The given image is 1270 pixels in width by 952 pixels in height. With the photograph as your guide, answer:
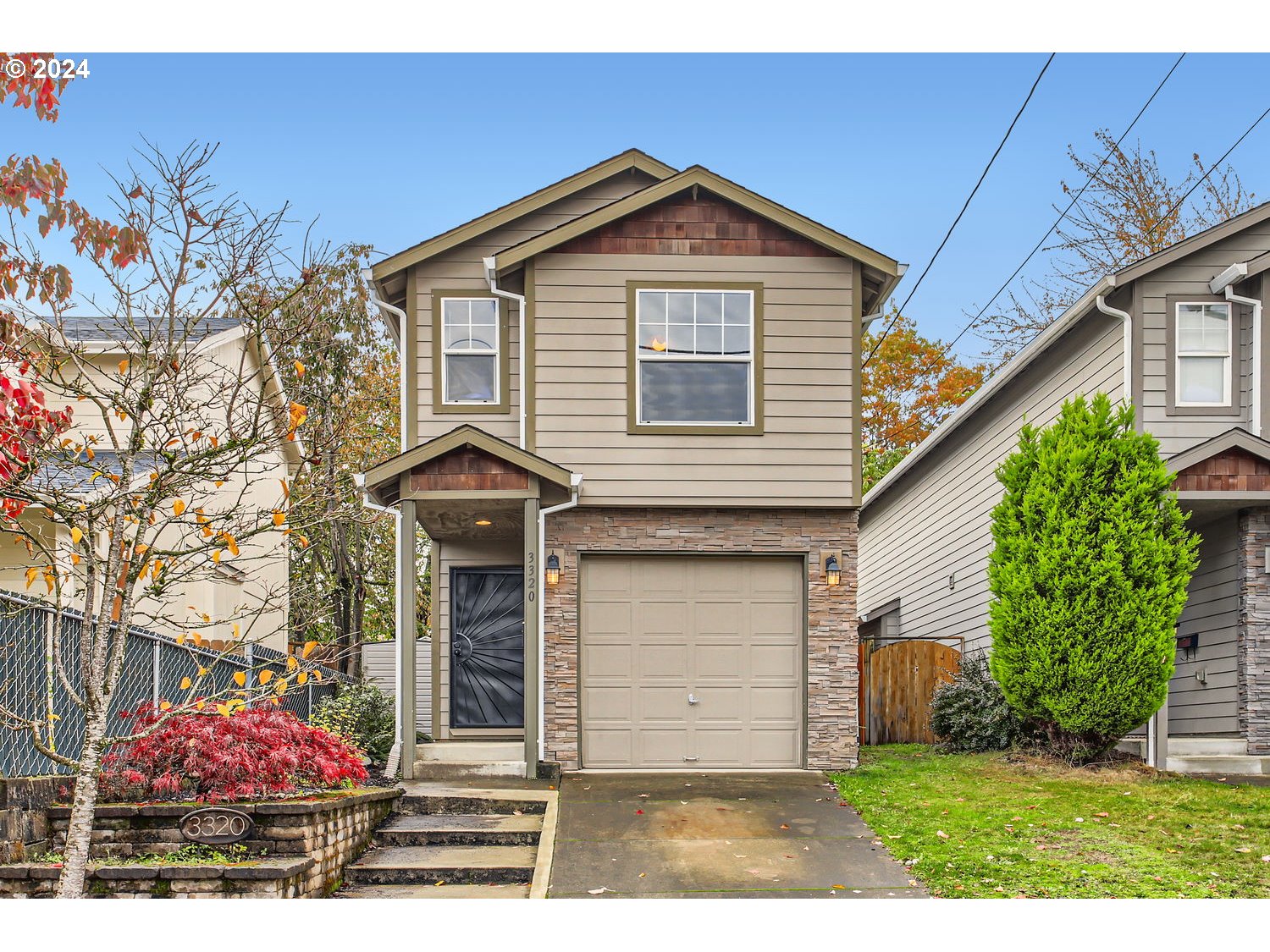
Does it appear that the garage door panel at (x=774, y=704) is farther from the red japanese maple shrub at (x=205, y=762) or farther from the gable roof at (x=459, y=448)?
the red japanese maple shrub at (x=205, y=762)

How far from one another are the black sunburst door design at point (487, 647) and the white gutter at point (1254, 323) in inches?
326

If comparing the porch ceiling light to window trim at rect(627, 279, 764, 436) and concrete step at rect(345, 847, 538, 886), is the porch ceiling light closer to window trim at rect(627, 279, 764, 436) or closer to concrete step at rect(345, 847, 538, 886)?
window trim at rect(627, 279, 764, 436)

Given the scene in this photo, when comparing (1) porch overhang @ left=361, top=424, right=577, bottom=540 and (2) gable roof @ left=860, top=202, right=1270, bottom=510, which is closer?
(1) porch overhang @ left=361, top=424, right=577, bottom=540

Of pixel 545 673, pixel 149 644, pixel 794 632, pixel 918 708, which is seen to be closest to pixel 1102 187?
pixel 918 708

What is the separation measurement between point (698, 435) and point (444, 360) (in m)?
2.98

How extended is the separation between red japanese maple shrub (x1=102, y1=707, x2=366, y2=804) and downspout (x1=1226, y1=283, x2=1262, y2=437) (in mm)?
10382

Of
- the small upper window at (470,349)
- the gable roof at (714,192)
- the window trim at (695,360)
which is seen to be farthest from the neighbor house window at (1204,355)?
the small upper window at (470,349)

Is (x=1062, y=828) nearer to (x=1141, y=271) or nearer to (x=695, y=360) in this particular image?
(x=695, y=360)

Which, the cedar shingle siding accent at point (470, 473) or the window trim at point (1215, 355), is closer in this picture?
the cedar shingle siding accent at point (470, 473)

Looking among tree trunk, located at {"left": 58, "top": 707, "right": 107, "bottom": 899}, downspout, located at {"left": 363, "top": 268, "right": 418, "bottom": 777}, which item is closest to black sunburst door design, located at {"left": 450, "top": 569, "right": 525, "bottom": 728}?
downspout, located at {"left": 363, "top": 268, "right": 418, "bottom": 777}

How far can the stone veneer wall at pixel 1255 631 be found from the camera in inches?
491

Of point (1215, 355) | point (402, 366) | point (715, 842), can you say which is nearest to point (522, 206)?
point (402, 366)

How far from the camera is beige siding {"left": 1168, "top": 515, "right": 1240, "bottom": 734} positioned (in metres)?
12.9

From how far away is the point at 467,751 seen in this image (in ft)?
39.7
